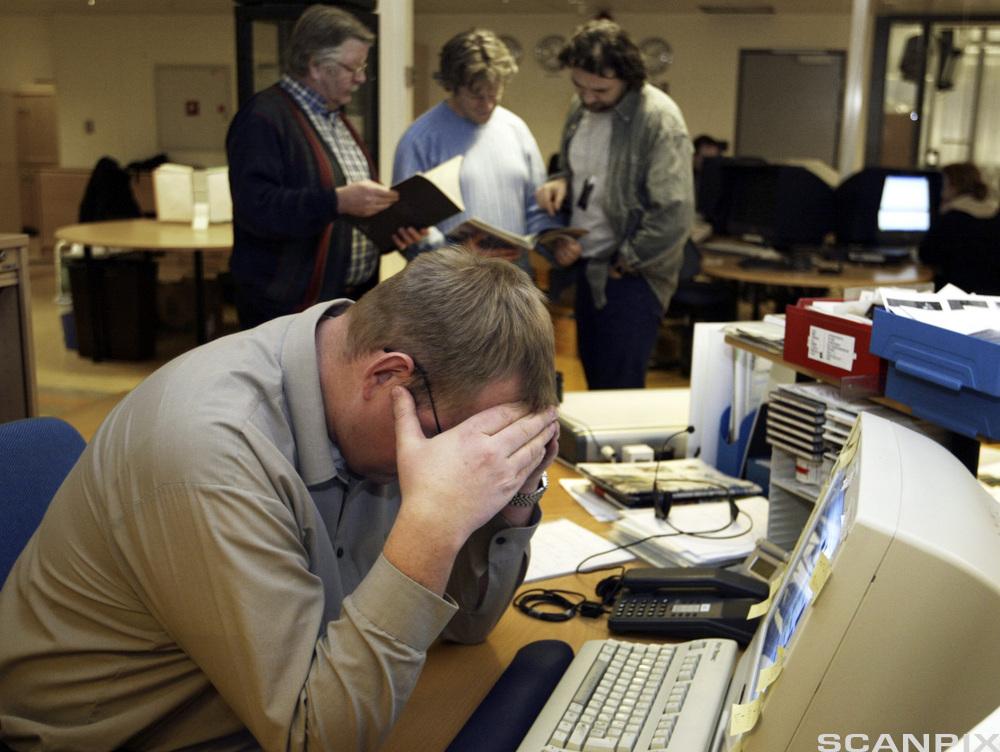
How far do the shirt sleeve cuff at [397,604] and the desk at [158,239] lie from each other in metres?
4.49

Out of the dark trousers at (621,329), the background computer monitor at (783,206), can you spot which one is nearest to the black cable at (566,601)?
the dark trousers at (621,329)

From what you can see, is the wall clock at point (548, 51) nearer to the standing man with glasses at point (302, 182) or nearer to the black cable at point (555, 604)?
the standing man with glasses at point (302, 182)

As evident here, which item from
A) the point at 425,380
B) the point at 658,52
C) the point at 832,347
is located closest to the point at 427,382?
the point at 425,380

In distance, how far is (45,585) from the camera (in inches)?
44.8

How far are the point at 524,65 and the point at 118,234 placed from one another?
6253 mm

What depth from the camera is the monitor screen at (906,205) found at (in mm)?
5773

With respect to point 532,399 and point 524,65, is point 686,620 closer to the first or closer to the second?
point 532,399

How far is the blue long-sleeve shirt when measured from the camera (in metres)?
3.26

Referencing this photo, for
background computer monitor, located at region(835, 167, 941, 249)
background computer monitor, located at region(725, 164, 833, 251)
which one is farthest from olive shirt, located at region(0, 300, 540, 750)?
background computer monitor, located at region(835, 167, 941, 249)

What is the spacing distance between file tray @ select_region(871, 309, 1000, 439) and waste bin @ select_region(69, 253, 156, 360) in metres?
5.30

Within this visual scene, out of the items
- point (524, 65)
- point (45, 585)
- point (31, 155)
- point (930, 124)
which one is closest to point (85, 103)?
point (31, 155)

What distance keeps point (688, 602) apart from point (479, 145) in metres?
2.06

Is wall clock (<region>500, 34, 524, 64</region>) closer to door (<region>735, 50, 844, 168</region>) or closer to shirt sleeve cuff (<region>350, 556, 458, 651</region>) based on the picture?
door (<region>735, 50, 844, 168</region>)

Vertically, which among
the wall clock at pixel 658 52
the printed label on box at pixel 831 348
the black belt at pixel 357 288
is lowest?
the black belt at pixel 357 288
